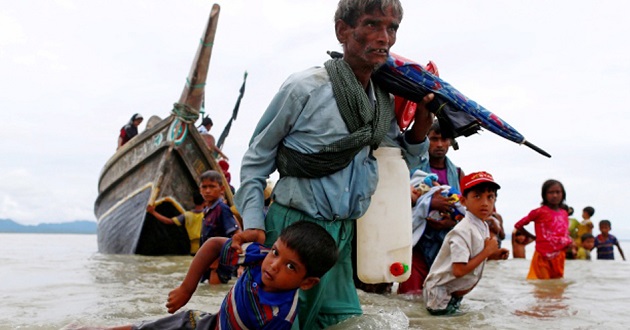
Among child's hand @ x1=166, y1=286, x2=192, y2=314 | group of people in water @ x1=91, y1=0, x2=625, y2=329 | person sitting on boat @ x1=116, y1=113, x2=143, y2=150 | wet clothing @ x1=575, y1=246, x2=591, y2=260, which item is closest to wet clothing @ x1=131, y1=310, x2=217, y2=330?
group of people in water @ x1=91, y1=0, x2=625, y2=329

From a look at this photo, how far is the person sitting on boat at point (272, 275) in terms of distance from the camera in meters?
2.44

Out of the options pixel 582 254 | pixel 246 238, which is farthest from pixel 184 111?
pixel 582 254

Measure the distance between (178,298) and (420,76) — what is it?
1.41 metres

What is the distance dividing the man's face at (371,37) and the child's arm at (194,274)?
0.97m

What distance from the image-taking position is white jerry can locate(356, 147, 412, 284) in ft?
9.13

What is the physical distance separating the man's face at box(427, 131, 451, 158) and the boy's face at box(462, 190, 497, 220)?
1.00 metres

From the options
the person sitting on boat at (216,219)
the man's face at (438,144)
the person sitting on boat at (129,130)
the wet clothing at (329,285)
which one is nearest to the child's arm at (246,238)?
the wet clothing at (329,285)

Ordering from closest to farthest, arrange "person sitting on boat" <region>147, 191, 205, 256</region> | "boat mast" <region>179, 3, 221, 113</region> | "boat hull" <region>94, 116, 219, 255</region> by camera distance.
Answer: "person sitting on boat" <region>147, 191, 205, 256</region> < "boat mast" <region>179, 3, 221, 113</region> < "boat hull" <region>94, 116, 219, 255</region>

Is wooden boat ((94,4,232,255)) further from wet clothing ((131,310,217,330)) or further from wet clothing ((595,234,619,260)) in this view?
wet clothing ((595,234,619,260))

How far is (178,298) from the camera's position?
257cm

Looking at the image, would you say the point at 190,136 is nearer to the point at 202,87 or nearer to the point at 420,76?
the point at 202,87

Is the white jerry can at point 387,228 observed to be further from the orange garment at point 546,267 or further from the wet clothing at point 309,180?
the orange garment at point 546,267

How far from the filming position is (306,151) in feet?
8.53

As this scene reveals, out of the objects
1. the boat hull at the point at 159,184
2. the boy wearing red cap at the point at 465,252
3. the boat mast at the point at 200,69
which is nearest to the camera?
the boy wearing red cap at the point at 465,252
